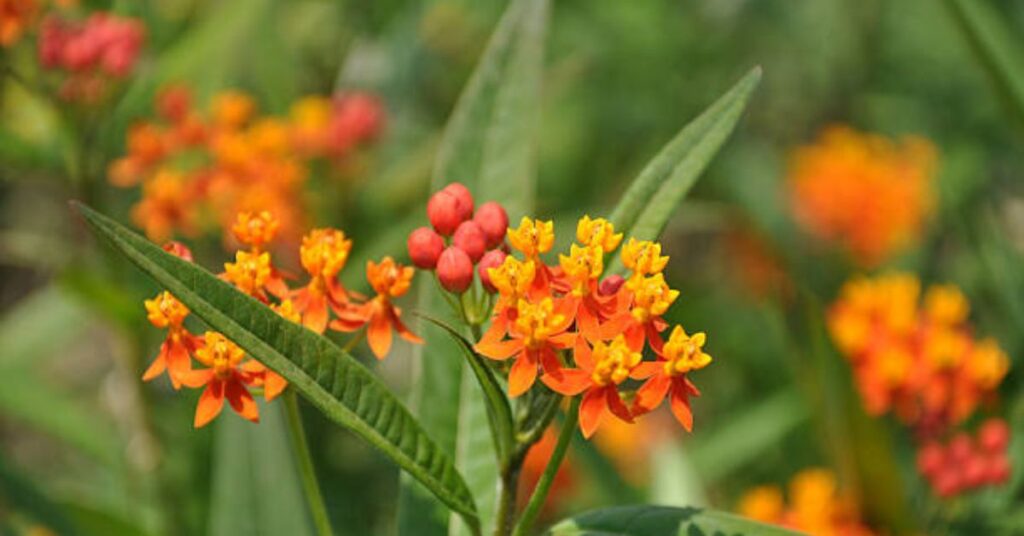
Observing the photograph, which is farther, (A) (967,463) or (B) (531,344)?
(A) (967,463)

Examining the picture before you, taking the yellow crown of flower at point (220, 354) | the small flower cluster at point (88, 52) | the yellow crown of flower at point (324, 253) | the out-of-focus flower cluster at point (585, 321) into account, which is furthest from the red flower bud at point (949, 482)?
the small flower cluster at point (88, 52)

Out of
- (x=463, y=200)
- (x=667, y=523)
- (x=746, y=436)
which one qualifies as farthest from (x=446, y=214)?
(x=746, y=436)

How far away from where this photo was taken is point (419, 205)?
3.43m

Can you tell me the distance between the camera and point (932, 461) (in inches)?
91.1

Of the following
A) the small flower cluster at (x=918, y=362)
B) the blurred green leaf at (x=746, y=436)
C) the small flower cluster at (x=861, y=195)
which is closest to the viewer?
the small flower cluster at (x=918, y=362)

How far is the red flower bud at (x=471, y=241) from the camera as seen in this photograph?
1513 mm

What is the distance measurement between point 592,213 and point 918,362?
1.32 meters

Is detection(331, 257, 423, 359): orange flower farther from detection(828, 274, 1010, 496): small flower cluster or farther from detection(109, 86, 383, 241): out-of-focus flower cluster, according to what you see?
detection(828, 274, 1010, 496): small flower cluster

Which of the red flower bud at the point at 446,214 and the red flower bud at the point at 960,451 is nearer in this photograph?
the red flower bud at the point at 446,214

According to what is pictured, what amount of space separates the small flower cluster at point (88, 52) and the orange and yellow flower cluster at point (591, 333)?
1.40m

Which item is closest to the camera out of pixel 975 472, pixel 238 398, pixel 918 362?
pixel 238 398

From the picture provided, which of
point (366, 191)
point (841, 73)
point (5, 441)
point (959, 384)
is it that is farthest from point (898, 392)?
point (5, 441)

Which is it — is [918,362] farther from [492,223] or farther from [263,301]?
[263,301]

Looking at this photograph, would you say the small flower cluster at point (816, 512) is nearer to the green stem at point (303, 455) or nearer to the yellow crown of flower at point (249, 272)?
the green stem at point (303, 455)
